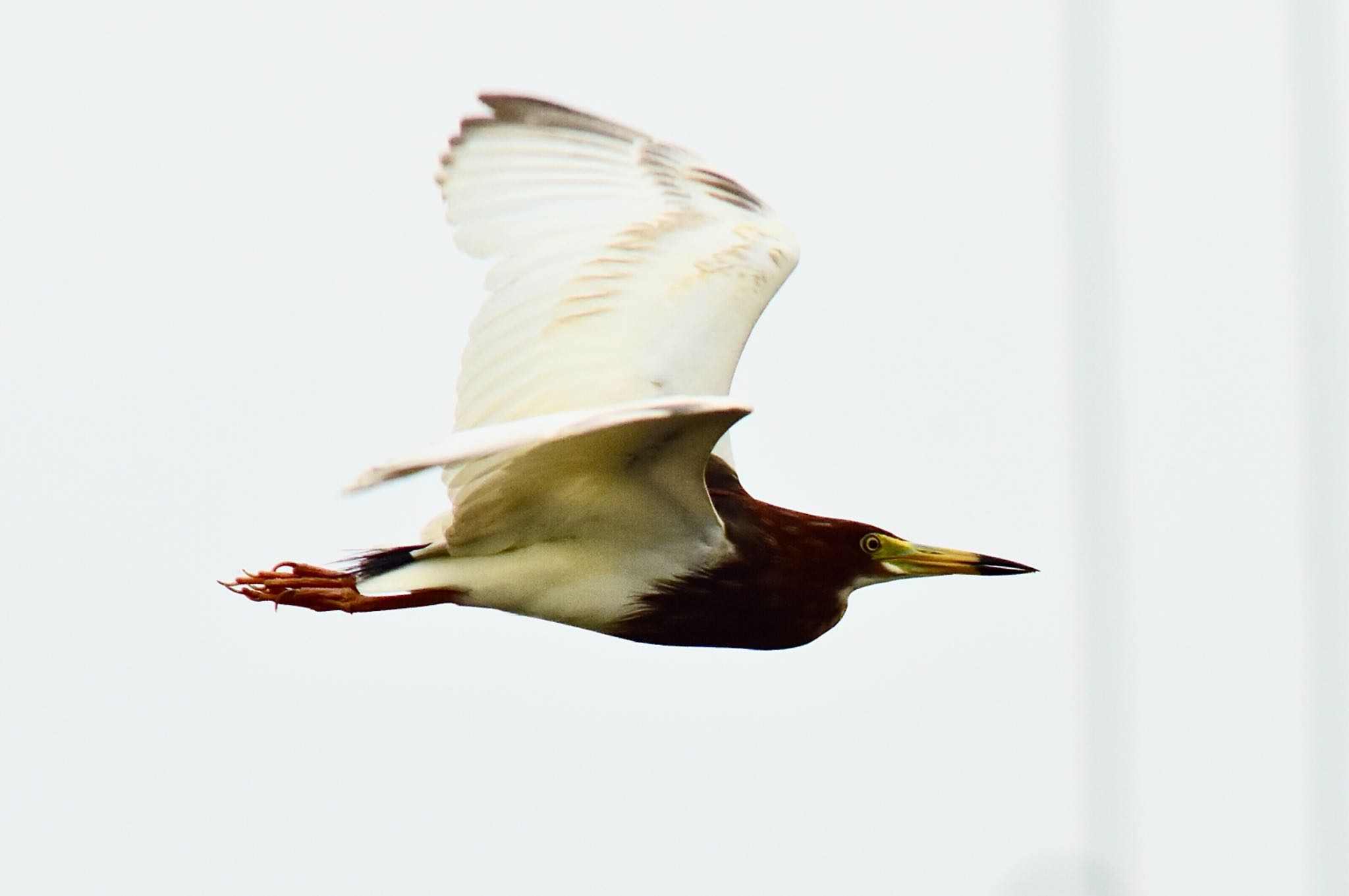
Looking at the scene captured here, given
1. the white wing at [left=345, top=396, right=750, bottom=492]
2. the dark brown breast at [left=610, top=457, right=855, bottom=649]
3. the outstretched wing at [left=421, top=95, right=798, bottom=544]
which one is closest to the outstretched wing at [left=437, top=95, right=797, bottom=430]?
the outstretched wing at [left=421, top=95, right=798, bottom=544]

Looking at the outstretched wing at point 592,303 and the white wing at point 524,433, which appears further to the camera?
the outstretched wing at point 592,303

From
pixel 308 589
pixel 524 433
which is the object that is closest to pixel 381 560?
pixel 308 589

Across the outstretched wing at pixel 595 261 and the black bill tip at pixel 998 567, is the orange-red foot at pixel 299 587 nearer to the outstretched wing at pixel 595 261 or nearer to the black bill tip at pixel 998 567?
the outstretched wing at pixel 595 261

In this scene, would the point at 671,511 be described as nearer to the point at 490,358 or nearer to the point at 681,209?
the point at 490,358

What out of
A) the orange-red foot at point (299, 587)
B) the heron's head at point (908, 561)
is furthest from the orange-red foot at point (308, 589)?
the heron's head at point (908, 561)

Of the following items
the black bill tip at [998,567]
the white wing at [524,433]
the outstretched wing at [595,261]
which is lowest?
the black bill tip at [998,567]

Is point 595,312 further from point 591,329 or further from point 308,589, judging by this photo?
point 308,589

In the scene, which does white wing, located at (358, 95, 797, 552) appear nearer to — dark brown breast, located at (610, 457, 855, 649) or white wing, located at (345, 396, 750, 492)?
dark brown breast, located at (610, 457, 855, 649)

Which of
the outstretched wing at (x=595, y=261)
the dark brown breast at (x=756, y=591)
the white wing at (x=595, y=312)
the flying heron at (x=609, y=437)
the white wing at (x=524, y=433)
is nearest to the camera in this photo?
the white wing at (x=524, y=433)
